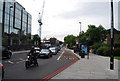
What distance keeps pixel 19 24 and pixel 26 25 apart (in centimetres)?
739

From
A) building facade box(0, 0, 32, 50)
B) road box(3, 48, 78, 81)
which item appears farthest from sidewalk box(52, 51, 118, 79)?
building facade box(0, 0, 32, 50)

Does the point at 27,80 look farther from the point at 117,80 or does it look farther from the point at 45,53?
the point at 45,53

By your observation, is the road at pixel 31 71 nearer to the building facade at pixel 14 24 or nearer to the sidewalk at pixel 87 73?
the sidewalk at pixel 87 73

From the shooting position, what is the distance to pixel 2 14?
38.8m

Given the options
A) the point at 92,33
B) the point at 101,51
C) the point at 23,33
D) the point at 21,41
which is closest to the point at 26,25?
the point at 23,33

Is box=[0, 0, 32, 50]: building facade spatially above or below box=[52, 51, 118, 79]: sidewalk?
above

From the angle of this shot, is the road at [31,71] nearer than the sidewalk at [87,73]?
Yes

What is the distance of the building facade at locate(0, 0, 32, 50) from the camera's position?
1540 inches

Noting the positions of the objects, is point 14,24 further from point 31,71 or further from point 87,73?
point 87,73

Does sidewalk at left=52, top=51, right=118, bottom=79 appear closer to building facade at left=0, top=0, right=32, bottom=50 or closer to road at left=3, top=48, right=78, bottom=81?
road at left=3, top=48, right=78, bottom=81

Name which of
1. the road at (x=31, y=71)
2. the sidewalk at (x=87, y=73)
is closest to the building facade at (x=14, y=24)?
the road at (x=31, y=71)

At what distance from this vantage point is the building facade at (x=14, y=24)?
128ft

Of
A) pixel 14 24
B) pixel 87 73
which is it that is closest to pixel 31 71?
pixel 87 73

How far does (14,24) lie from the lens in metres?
46.4
